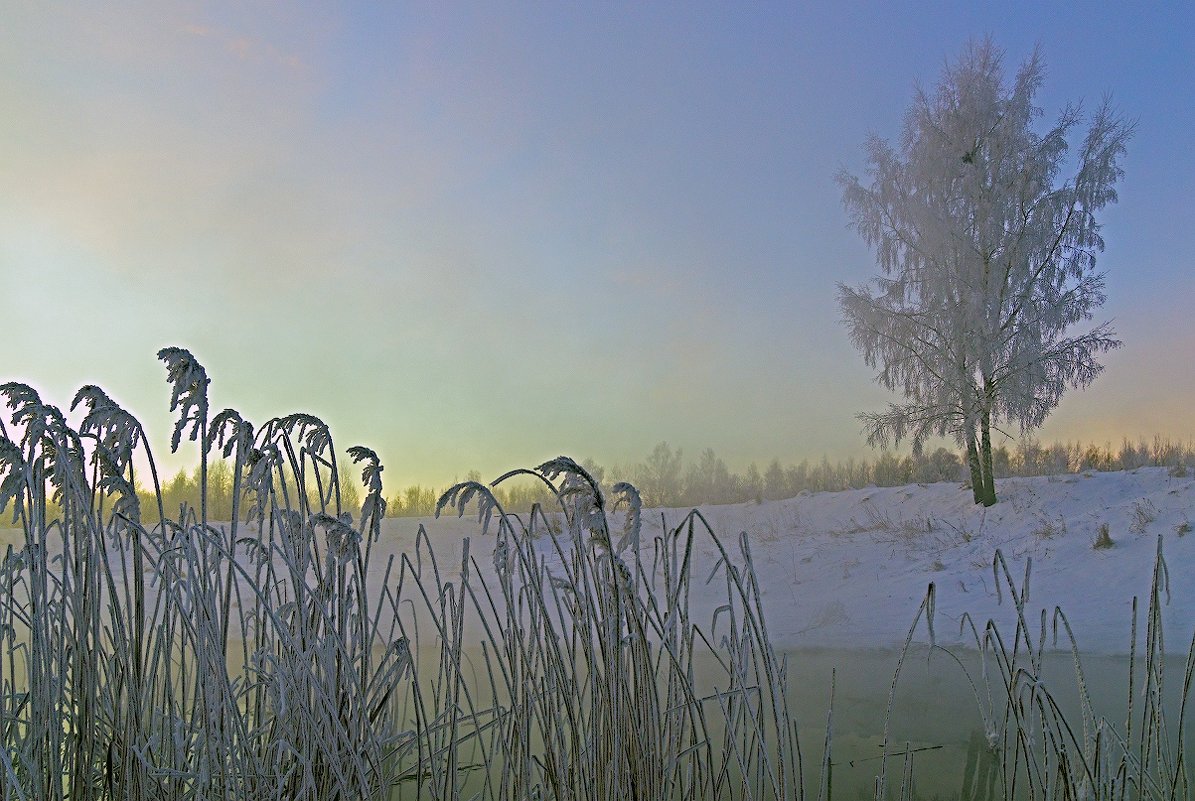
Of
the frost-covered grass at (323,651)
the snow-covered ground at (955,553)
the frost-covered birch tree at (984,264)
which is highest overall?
the frost-covered birch tree at (984,264)

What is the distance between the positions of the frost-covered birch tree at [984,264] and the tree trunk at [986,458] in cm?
1

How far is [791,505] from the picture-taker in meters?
10.9

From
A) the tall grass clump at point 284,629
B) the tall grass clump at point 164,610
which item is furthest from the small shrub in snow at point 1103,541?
the tall grass clump at point 164,610

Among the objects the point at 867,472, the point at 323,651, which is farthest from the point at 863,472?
the point at 323,651

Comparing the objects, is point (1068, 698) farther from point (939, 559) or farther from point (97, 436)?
point (939, 559)

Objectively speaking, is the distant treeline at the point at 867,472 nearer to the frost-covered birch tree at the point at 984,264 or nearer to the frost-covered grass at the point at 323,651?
the frost-covered birch tree at the point at 984,264

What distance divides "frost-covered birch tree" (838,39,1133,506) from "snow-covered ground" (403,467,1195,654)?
2.70ft

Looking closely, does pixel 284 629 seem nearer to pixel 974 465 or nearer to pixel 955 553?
pixel 955 553

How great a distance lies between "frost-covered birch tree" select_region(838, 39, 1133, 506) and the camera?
9.92 meters

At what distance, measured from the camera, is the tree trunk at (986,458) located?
31.8 feet

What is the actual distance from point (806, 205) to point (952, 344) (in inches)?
103

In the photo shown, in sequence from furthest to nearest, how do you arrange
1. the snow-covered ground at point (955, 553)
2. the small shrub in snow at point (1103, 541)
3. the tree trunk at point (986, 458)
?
the tree trunk at point (986, 458) → the small shrub in snow at point (1103, 541) → the snow-covered ground at point (955, 553)

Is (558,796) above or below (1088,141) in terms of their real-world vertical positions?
below


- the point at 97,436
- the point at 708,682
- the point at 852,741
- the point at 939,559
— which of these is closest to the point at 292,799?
the point at 97,436
